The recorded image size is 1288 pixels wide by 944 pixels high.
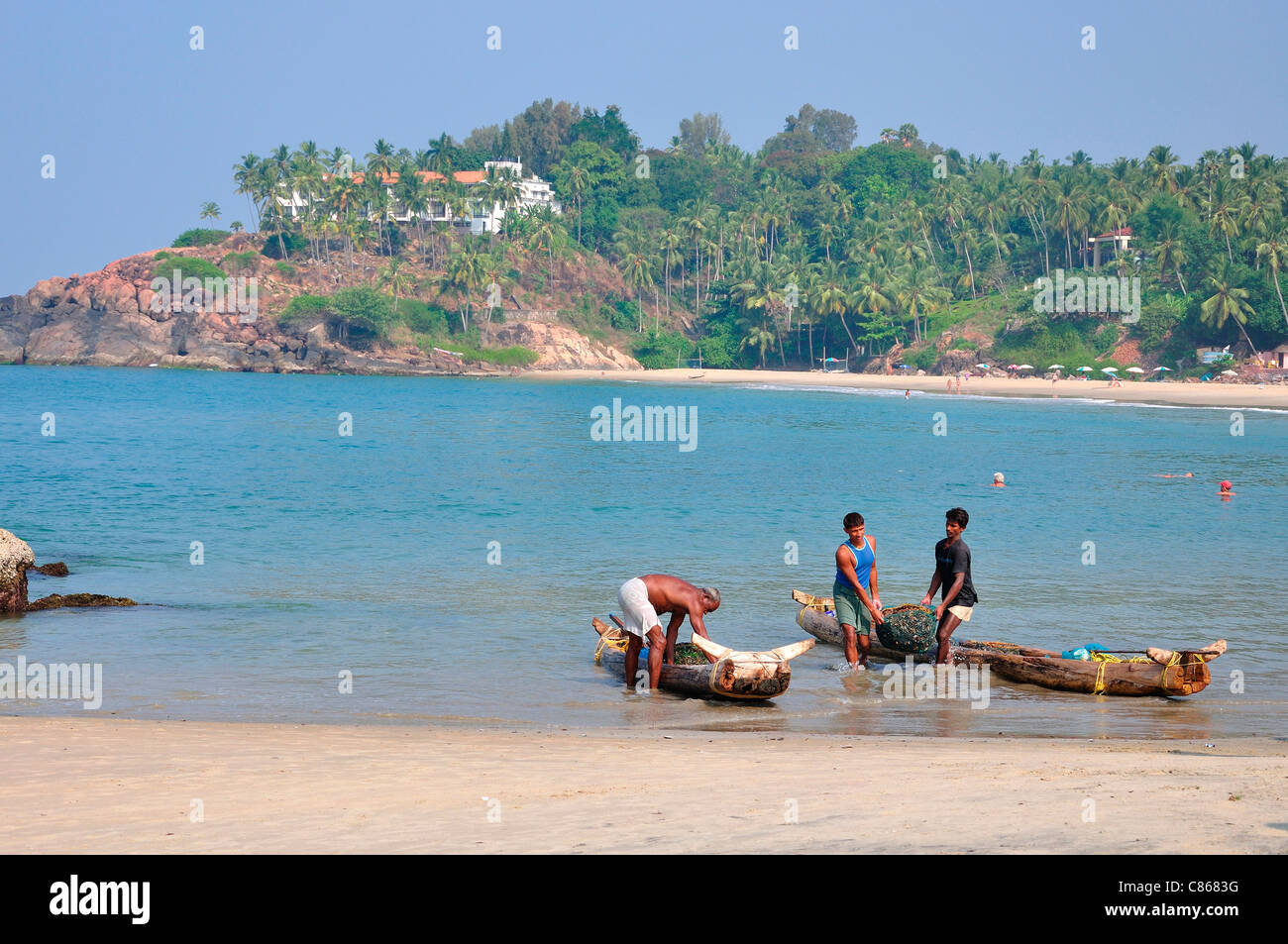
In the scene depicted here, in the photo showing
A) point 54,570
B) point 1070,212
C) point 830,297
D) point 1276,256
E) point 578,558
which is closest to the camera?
point 54,570

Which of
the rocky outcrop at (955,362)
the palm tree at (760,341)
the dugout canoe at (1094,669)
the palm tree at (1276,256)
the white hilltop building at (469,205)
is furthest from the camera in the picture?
the white hilltop building at (469,205)

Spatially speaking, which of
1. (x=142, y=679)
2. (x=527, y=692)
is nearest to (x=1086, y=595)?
(x=527, y=692)

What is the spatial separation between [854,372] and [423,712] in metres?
105

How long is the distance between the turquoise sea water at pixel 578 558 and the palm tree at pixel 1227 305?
103 ft

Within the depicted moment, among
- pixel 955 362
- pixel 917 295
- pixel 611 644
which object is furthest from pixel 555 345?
pixel 611 644

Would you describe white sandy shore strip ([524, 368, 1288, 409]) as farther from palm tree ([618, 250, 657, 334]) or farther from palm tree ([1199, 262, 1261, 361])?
palm tree ([618, 250, 657, 334])

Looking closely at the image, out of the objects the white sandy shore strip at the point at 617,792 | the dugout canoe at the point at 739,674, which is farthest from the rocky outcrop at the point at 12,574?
the dugout canoe at the point at 739,674

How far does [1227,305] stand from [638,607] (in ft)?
281

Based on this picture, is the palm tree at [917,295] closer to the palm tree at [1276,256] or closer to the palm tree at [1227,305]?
the palm tree at [1227,305]

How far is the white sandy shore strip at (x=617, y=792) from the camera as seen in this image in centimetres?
588

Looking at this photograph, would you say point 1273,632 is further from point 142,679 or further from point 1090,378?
point 1090,378

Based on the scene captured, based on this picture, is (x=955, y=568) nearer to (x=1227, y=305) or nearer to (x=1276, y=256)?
(x=1227, y=305)

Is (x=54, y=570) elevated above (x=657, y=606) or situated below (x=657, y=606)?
below

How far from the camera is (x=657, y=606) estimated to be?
38.5ft
